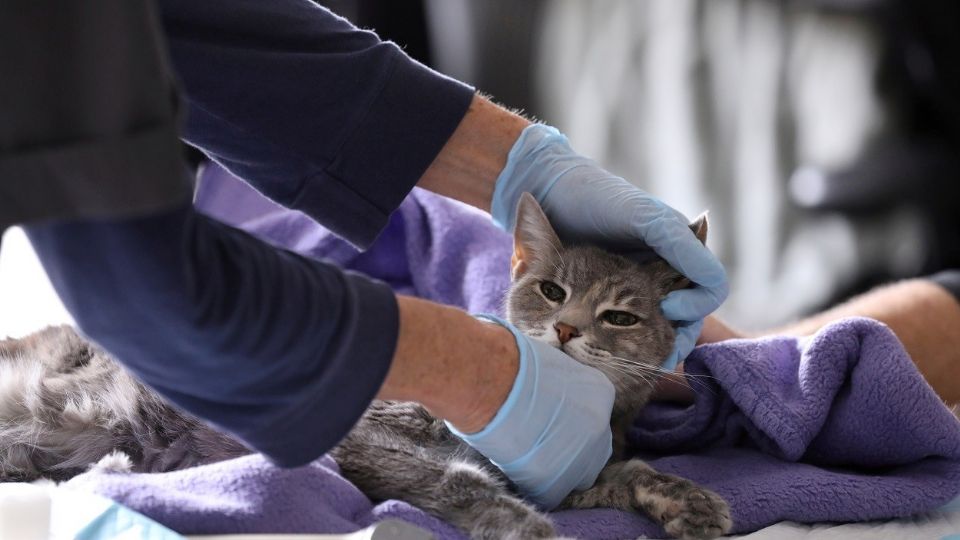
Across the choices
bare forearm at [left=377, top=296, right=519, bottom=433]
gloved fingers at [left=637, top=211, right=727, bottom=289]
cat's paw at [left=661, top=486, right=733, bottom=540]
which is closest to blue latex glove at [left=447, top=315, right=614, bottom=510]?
bare forearm at [left=377, top=296, right=519, bottom=433]

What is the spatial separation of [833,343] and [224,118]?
3.27 feet

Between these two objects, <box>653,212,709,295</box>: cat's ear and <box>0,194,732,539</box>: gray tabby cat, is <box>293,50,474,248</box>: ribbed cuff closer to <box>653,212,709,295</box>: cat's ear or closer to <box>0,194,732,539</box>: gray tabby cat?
<box>0,194,732,539</box>: gray tabby cat

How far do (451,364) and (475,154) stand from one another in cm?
64

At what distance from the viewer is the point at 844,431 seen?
155 cm

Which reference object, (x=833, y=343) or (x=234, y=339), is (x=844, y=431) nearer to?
(x=833, y=343)

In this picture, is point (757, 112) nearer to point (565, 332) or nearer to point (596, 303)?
point (596, 303)

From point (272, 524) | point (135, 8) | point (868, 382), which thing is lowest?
point (272, 524)

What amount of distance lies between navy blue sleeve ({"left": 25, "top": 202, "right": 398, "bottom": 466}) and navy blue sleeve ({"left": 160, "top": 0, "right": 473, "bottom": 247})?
478 mm

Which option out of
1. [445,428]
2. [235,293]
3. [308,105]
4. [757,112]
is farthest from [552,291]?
[757,112]

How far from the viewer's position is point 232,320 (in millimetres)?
936

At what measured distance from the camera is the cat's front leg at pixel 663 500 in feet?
4.42

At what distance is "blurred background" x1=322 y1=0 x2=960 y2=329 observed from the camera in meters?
3.21

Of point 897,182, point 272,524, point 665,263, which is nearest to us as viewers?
point 272,524

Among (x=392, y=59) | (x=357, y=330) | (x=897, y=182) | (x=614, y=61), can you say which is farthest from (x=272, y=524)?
(x=897, y=182)
